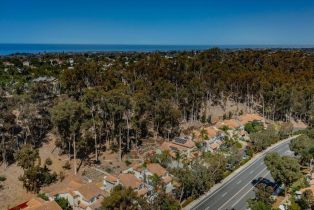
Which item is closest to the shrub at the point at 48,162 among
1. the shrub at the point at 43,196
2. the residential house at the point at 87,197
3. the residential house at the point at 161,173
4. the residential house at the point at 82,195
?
the shrub at the point at 43,196

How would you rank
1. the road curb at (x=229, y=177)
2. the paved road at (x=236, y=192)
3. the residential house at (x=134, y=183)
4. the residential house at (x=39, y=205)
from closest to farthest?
the residential house at (x=39, y=205), the paved road at (x=236, y=192), the road curb at (x=229, y=177), the residential house at (x=134, y=183)

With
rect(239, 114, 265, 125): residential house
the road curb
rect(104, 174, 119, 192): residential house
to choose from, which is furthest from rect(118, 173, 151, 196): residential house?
rect(239, 114, 265, 125): residential house

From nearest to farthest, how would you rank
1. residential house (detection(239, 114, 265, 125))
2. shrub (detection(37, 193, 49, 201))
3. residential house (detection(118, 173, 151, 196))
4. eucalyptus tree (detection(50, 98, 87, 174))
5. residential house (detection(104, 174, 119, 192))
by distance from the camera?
shrub (detection(37, 193, 49, 201)), residential house (detection(118, 173, 151, 196)), residential house (detection(104, 174, 119, 192)), eucalyptus tree (detection(50, 98, 87, 174)), residential house (detection(239, 114, 265, 125))

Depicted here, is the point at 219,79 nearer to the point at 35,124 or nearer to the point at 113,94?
the point at 113,94

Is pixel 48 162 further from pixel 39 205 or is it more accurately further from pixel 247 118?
pixel 247 118

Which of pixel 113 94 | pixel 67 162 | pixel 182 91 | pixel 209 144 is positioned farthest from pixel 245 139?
pixel 67 162

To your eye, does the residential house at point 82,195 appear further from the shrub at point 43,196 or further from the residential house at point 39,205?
the residential house at point 39,205

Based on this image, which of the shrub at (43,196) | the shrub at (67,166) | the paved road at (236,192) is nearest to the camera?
the shrub at (43,196)

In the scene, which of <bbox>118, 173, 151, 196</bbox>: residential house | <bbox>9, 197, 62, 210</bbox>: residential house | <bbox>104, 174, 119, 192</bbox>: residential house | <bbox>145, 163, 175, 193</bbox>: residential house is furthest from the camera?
<bbox>145, 163, 175, 193</bbox>: residential house

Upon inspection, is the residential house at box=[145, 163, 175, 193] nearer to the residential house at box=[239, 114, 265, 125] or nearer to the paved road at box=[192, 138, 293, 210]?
the paved road at box=[192, 138, 293, 210]
